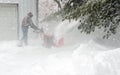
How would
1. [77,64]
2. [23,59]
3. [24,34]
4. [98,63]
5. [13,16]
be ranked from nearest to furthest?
[98,63] < [77,64] < [23,59] < [24,34] < [13,16]

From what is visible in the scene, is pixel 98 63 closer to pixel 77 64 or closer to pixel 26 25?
pixel 77 64

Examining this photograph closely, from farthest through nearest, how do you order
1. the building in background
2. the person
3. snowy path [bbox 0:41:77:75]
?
1. the building in background
2. the person
3. snowy path [bbox 0:41:77:75]

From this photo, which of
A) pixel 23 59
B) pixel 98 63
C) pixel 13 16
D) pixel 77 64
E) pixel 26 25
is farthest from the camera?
pixel 13 16

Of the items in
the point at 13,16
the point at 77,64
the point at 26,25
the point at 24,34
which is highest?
the point at 13,16

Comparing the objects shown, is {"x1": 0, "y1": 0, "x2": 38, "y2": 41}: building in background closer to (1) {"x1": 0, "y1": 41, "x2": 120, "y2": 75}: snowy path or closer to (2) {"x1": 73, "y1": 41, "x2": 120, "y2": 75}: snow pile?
(1) {"x1": 0, "y1": 41, "x2": 120, "y2": 75}: snowy path

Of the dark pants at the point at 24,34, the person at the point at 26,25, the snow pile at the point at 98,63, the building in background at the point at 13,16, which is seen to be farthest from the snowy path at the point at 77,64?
the building in background at the point at 13,16

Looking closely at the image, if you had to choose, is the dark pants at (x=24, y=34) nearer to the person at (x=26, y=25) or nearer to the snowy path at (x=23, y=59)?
the person at (x=26, y=25)

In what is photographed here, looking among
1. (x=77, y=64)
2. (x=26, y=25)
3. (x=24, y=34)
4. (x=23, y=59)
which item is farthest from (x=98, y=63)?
(x=24, y=34)

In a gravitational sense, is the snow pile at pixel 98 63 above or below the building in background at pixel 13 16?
below

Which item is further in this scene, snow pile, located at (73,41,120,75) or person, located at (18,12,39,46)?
person, located at (18,12,39,46)

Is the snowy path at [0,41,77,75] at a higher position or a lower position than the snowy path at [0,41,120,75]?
lower

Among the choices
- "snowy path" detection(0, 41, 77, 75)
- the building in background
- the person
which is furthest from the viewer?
the building in background

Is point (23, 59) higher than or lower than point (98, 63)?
lower

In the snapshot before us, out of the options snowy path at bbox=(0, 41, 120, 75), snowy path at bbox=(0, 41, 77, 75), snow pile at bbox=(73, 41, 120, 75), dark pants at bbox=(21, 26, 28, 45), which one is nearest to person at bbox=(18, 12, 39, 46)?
dark pants at bbox=(21, 26, 28, 45)
